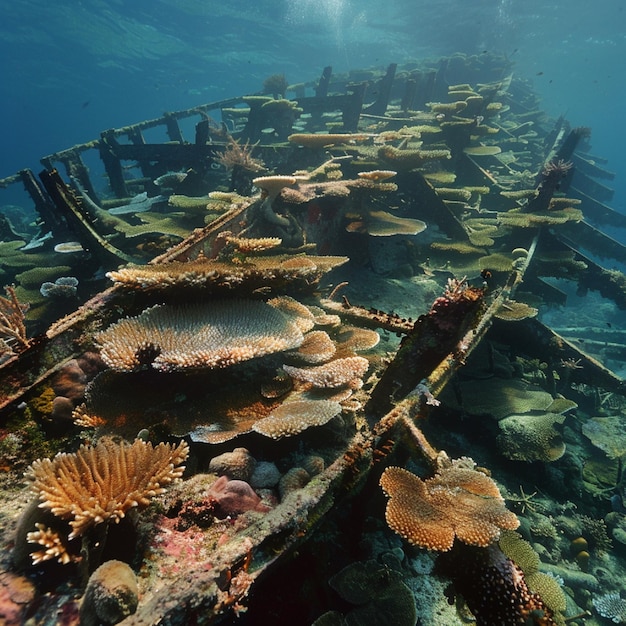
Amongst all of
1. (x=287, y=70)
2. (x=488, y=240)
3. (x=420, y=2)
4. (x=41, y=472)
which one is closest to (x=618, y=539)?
(x=488, y=240)

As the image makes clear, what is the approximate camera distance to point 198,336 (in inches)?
120

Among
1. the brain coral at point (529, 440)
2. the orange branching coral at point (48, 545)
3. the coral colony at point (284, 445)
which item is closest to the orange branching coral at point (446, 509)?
the coral colony at point (284, 445)

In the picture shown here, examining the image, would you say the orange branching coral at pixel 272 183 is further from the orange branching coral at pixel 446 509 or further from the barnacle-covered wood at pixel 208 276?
the orange branching coral at pixel 446 509

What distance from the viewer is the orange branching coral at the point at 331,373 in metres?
3.08

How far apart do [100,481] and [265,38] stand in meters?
68.1

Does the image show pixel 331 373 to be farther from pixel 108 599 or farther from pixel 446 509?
pixel 108 599

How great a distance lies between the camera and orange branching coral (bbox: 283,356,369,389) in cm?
308

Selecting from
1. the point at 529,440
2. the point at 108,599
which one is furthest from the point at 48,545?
the point at 529,440

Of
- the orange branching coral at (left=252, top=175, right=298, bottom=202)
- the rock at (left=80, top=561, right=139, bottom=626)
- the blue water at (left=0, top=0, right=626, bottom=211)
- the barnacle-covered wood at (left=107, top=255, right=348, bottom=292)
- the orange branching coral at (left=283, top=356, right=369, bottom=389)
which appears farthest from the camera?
the blue water at (left=0, top=0, right=626, bottom=211)

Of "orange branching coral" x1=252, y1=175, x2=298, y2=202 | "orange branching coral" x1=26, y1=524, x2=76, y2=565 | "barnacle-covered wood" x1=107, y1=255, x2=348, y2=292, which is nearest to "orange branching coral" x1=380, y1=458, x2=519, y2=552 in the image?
"orange branching coral" x1=26, y1=524, x2=76, y2=565

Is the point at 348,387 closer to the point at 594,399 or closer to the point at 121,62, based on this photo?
the point at 594,399

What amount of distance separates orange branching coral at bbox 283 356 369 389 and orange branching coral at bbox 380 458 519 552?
33.8 inches

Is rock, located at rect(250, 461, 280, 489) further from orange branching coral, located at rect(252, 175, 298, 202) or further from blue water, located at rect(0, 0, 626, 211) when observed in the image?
blue water, located at rect(0, 0, 626, 211)

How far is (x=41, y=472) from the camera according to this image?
1.94m
